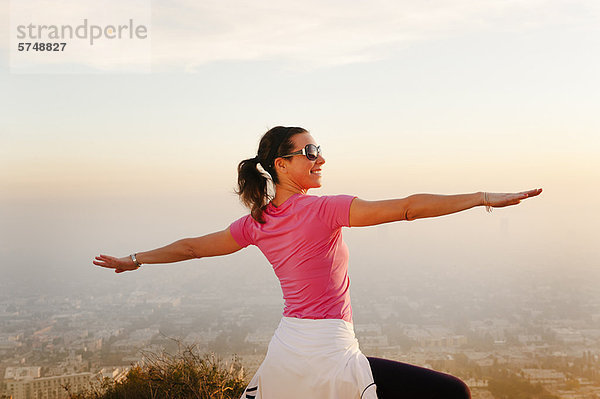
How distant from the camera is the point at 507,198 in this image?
2090 mm

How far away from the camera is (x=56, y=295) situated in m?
13.2

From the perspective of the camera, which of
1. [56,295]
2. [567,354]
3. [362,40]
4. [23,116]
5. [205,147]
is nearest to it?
[362,40]

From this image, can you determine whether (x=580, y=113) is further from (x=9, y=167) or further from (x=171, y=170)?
(x=9, y=167)

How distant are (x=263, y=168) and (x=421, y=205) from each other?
0.93 metres

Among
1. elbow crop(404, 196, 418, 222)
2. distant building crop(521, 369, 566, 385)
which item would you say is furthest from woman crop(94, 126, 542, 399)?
distant building crop(521, 369, 566, 385)

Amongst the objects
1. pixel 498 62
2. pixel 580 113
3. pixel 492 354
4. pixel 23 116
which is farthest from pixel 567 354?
pixel 23 116

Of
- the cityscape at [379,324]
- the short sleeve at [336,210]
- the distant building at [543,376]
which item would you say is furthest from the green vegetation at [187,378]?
the distant building at [543,376]

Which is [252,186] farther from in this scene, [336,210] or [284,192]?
[336,210]

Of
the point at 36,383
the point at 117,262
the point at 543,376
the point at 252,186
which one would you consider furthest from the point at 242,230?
the point at 543,376

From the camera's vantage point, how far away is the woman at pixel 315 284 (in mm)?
2359

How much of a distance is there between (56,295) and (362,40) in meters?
8.85

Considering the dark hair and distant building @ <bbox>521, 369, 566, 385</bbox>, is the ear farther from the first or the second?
distant building @ <bbox>521, 369, 566, 385</bbox>

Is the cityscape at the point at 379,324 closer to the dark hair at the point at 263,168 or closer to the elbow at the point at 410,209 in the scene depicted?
the dark hair at the point at 263,168

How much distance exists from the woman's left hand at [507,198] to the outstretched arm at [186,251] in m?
1.31
